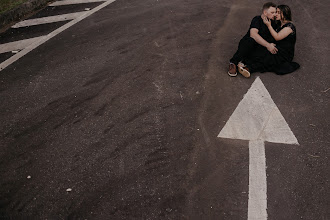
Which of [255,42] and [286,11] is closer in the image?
[286,11]

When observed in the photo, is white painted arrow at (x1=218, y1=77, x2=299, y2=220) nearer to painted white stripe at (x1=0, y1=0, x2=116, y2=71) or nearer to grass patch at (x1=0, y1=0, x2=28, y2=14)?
painted white stripe at (x1=0, y1=0, x2=116, y2=71)

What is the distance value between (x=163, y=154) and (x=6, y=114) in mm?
2662

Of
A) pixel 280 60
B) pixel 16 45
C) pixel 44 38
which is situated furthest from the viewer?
pixel 44 38

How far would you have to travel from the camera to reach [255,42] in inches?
251

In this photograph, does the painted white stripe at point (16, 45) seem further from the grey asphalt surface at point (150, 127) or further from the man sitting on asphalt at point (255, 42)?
the man sitting on asphalt at point (255, 42)

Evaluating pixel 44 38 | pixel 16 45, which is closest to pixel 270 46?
pixel 44 38

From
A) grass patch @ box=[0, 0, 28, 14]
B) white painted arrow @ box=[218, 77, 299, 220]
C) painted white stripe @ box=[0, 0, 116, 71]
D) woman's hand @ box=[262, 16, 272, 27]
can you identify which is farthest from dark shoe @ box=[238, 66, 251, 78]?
grass patch @ box=[0, 0, 28, 14]

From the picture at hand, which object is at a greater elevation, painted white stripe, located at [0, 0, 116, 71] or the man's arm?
painted white stripe, located at [0, 0, 116, 71]

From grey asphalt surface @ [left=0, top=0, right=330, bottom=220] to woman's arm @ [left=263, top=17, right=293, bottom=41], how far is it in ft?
2.13

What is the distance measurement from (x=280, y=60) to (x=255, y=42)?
559mm

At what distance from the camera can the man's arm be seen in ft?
20.2

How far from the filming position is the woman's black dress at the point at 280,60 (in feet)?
20.1

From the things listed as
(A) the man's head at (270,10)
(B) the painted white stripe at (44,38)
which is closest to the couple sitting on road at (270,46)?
(A) the man's head at (270,10)

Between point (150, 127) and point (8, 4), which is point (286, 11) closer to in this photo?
point (150, 127)
